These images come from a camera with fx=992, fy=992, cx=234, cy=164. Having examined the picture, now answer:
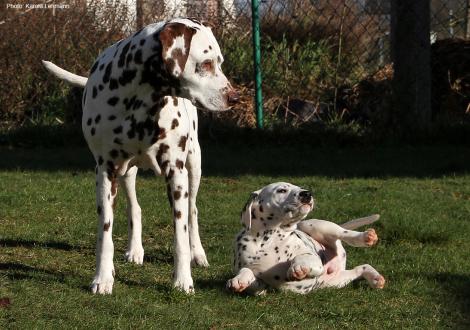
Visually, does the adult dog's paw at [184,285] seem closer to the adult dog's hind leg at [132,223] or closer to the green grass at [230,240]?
the green grass at [230,240]

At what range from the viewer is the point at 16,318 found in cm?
503

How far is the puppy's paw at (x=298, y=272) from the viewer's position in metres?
5.49

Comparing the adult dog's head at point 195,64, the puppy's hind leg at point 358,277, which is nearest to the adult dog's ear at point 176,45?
the adult dog's head at point 195,64

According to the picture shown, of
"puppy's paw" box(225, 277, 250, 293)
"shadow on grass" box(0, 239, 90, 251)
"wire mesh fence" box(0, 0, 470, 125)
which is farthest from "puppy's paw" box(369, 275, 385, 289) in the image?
"wire mesh fence" box(0, 0, 470, 125)

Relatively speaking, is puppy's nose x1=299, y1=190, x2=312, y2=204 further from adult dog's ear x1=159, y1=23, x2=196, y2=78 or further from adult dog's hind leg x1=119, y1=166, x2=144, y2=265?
adult dog's hind leg x1=119, y1=166, x2=144, y2=265

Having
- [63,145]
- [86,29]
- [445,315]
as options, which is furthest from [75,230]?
[86,29]

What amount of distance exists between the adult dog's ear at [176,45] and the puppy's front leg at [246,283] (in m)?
1.18

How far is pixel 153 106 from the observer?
18.6 ft

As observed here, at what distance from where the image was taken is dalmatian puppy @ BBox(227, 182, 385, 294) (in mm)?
5602

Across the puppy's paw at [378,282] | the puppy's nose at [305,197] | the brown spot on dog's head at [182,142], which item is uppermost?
the brown spot on dog's head at [182,142]

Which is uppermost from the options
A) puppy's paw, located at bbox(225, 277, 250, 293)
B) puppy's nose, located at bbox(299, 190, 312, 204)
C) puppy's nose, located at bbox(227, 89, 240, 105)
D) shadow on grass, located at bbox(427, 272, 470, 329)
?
puppy's nose, located at bbox(227, 89, 240, 105)

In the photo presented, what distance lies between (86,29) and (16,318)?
8.50 metres

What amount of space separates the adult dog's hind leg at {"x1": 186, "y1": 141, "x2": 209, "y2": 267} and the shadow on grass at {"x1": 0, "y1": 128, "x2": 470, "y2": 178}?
339 cm

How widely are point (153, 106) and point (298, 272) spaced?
1249 millimetres
